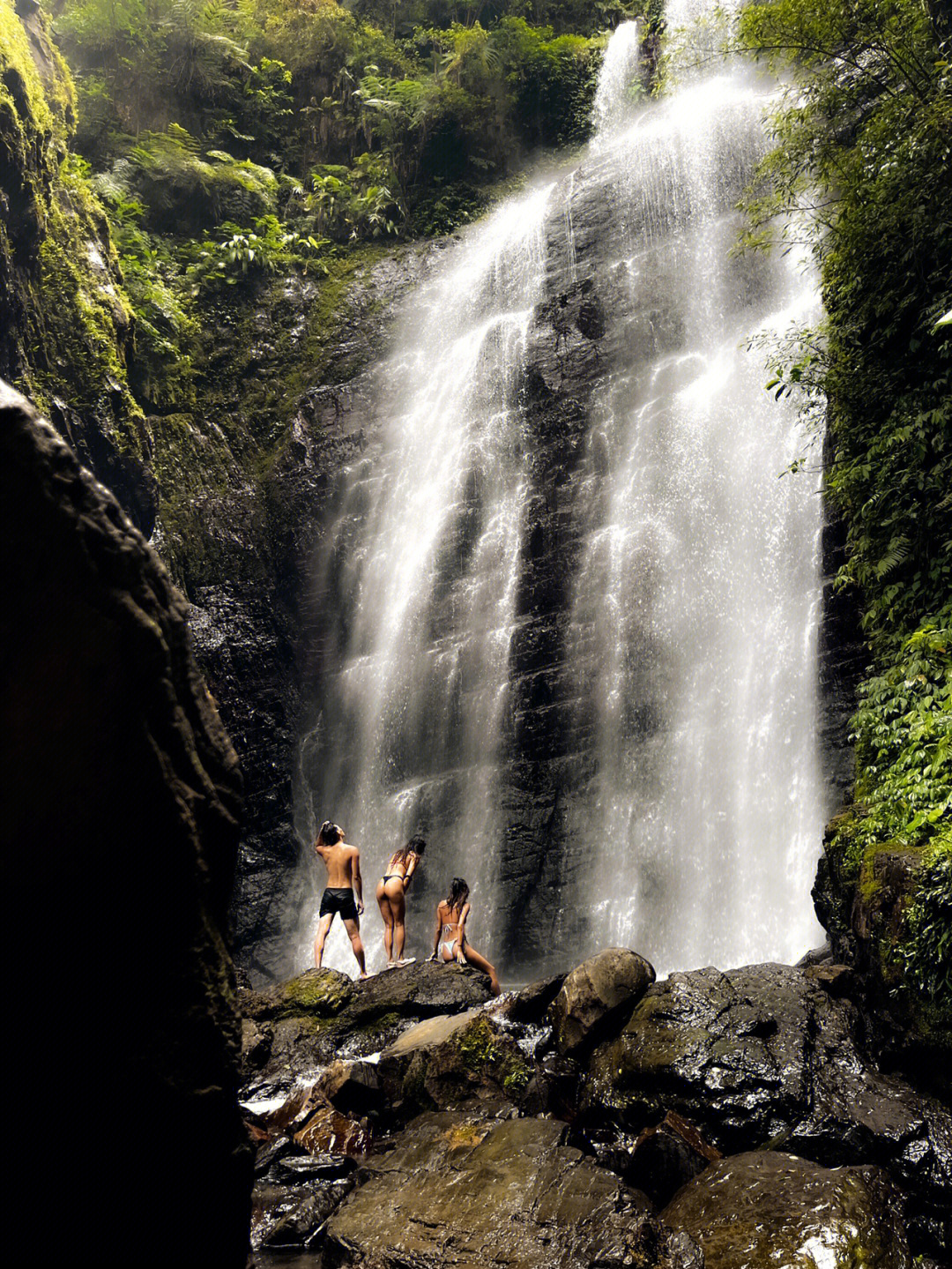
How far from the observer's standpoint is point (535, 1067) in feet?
19.9

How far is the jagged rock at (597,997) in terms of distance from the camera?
620 centimetres

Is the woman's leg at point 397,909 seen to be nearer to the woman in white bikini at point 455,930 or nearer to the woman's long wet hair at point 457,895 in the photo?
the woman in white bikini at point 455,930

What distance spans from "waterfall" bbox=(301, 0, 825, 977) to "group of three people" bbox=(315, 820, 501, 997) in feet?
10.8

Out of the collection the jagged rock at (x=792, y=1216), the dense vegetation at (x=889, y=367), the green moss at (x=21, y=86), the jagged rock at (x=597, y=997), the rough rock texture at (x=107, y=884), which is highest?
the green moss at (x=21, y=86)

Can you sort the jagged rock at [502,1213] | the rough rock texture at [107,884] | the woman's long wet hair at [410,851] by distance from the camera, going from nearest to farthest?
the rough rock texture at [107,884], the jagged rock at [502,1213], the woman's long wet hair at [410,851]

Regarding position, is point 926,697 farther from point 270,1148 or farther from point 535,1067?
point 270,1148

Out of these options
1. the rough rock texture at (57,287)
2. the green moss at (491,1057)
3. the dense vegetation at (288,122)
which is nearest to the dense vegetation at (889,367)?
the green moss at (491,1057)

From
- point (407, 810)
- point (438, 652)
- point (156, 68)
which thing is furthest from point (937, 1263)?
point (156, 68)

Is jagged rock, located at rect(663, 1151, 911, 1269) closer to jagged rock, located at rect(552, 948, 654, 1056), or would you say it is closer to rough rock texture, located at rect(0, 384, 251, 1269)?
jagged rock, located at rect(552, 948, 654, 1056)

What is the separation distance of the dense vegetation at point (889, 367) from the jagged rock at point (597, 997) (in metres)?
1.77

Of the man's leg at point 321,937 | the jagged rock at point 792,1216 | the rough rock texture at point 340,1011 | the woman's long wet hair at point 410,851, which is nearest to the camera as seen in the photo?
the jagged rock at point 792,1216

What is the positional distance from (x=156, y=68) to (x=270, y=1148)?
26.2 metres

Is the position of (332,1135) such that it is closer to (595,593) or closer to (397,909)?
(397,909)

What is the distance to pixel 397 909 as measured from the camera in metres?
9.72
